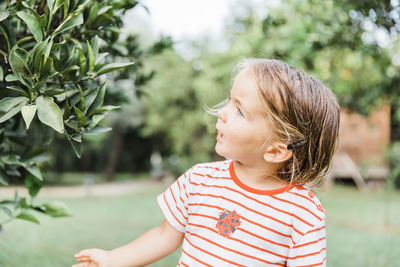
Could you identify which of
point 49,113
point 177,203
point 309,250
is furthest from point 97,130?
point 309,250

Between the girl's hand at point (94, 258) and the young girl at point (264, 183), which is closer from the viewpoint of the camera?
the young girl at point (264, 183)

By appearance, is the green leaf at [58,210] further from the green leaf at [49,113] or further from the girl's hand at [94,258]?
the green leaf at [49,113]

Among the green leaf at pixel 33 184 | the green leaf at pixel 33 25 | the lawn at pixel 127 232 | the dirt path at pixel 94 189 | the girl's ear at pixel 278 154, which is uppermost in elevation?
the green leaf at pixel 33 25

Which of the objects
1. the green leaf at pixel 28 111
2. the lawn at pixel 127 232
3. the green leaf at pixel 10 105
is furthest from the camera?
the lawn at pixel 127 232

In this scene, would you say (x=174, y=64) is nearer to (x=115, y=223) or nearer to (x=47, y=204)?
(x=115, y=223)

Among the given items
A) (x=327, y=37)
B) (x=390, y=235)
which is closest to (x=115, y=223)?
(x=390, y=235)

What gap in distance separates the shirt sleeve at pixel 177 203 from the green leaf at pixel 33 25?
30.3 inches

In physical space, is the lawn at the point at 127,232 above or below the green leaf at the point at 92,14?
below

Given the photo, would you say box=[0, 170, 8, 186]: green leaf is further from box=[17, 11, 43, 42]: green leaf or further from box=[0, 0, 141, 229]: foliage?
box=[17, 11, 43, 42]: green leaf

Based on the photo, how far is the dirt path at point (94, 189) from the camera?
15789 millimetres

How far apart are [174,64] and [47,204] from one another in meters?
16.8

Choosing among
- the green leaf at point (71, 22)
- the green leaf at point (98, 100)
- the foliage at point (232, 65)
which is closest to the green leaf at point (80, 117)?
the green leaf at point (98, 100)

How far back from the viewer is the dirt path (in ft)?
51.8

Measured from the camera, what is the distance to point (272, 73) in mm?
1633
